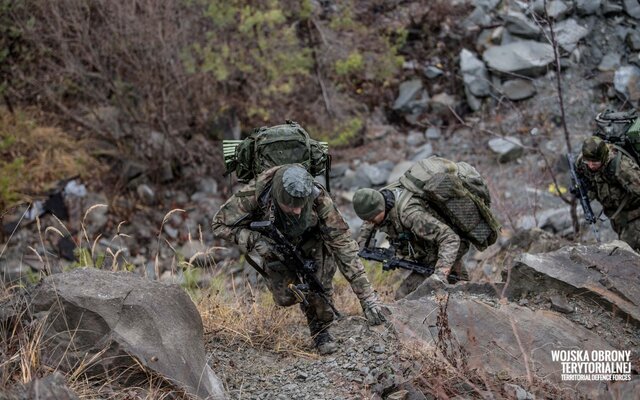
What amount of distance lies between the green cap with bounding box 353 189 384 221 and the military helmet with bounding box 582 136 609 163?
6.27 feet

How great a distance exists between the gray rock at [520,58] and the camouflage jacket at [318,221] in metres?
7.02

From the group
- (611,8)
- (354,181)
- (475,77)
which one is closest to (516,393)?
(354,181)

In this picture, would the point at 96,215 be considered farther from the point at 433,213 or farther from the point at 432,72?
the point at 433,213

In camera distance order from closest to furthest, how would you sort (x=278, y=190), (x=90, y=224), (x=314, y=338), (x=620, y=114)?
1. (x=278, y=190)
2. (x=314, y=338)
3. (x=620, y=114)
4. (x=90, y=224)

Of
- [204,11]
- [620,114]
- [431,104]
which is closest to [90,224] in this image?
[204,11]

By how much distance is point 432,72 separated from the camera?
39.0 feet

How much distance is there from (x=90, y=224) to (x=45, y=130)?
1.83 metres

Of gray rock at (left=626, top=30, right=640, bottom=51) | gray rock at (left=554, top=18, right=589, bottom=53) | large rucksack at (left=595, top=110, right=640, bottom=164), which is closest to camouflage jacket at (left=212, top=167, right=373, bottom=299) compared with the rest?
large rucksack at (left=595, top=110, right=640, bottom=164)

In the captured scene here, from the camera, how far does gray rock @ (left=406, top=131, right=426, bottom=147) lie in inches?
440

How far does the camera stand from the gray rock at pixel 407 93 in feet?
38.2

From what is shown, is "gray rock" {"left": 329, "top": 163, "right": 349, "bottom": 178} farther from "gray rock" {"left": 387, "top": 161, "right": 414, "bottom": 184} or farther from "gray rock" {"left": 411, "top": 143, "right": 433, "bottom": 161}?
"gray rock" {"left": 411, "top": 143, "right": 433, "bottom": 161}

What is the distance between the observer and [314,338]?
483 cm

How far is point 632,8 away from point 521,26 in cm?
175

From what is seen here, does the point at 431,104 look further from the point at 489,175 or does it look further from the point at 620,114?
the point at 620,114
